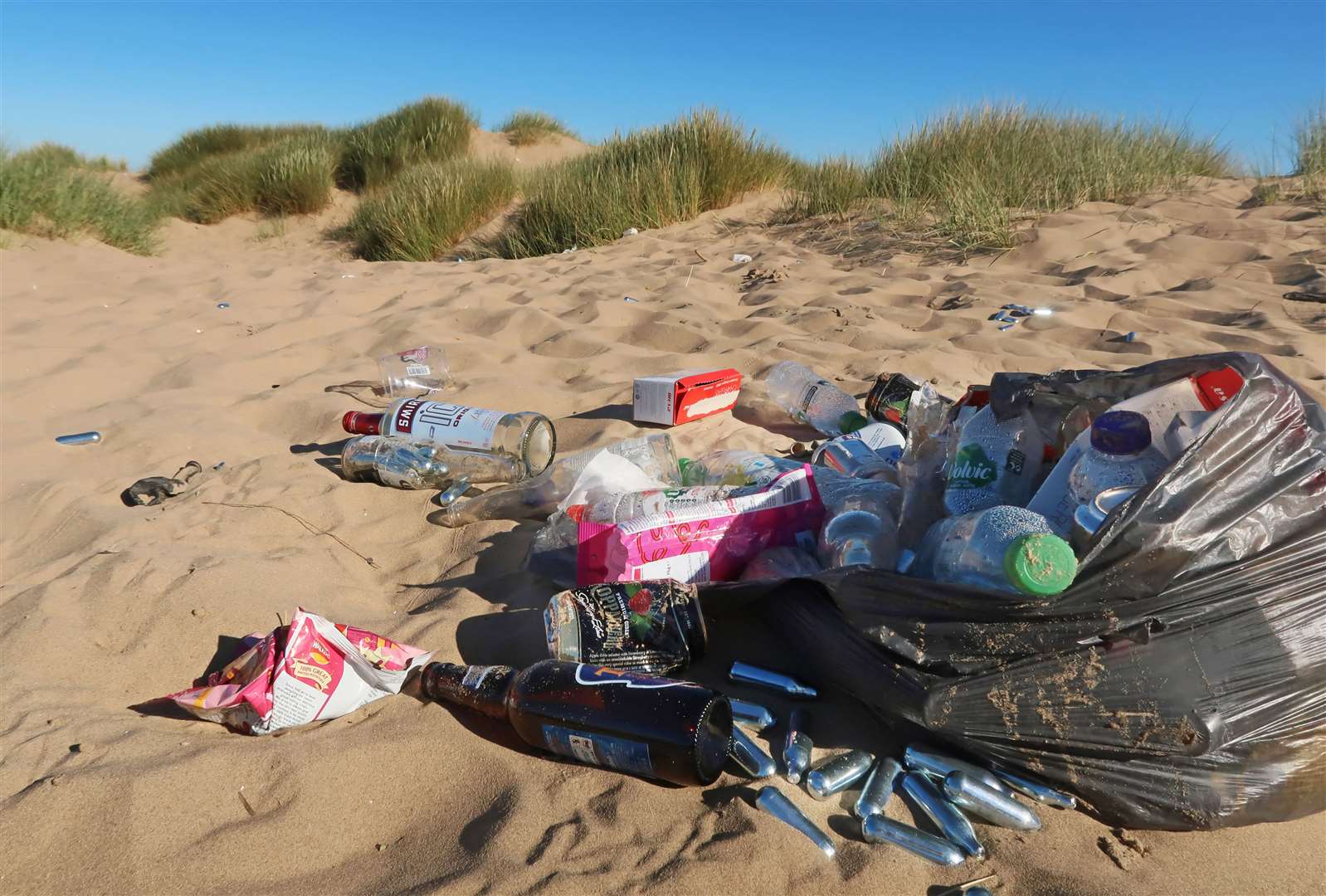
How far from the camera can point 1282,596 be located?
1349 mm

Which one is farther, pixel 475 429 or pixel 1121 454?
pixel 475 429

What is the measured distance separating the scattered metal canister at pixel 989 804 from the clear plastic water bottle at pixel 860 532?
47 cm

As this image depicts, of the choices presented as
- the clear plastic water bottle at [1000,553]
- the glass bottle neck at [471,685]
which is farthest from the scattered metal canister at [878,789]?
the glass bottle neck at [471,685]

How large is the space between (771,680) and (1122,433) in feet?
2.62

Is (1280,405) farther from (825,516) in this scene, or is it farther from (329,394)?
(329,394)

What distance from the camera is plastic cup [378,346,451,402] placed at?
3.66 metres

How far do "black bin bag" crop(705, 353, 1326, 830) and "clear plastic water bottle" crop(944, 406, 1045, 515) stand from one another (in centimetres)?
47

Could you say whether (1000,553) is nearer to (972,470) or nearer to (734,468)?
(972,470)

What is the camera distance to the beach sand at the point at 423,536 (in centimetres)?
134

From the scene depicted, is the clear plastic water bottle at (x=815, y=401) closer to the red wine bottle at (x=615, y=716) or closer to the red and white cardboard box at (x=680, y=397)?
the red and white cardboard box at (x=680, y=397)

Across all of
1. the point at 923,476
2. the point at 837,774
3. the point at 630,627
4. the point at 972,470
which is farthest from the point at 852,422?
the point at 837,774

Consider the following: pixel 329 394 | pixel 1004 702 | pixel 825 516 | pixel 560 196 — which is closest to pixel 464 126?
pixel 560 196

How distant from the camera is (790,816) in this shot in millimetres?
1405

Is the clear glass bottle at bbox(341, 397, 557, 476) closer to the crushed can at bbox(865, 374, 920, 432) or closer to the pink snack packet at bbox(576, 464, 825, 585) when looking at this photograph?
the pink snack packet at bbox(576, 464, 825, 585)
